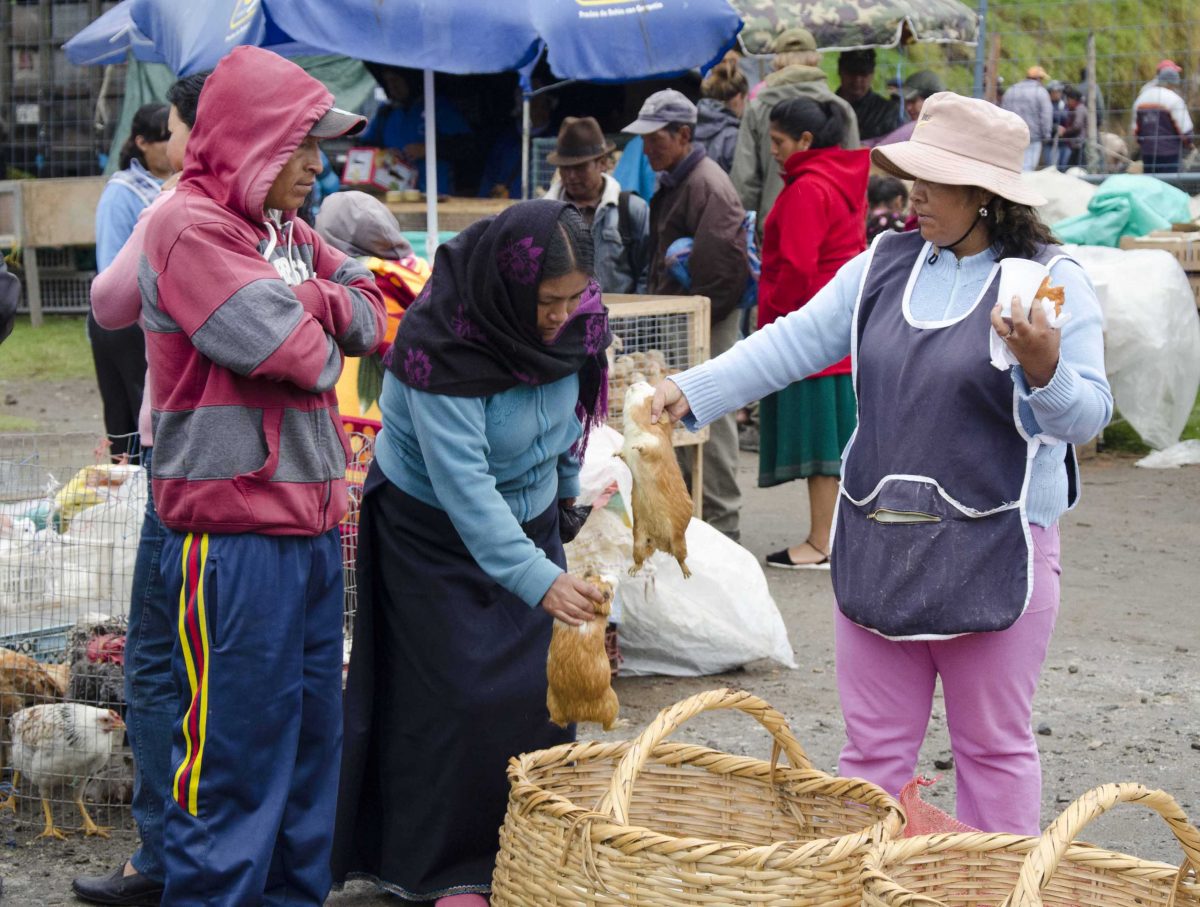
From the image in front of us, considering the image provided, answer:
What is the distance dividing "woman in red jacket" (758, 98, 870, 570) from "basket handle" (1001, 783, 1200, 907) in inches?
161

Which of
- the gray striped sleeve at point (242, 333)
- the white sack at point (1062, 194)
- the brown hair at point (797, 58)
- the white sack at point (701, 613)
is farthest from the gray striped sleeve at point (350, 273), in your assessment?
the white sack at point (1062, 194)

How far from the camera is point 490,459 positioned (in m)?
3.25

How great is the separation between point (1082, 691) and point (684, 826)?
2.70 m

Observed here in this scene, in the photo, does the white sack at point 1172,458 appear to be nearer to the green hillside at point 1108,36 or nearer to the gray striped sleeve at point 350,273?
the green hillside at point 1108,36

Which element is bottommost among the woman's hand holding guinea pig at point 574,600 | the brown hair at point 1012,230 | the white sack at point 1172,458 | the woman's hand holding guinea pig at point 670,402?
the white sack at point 1172,458

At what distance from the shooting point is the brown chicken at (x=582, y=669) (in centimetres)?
301

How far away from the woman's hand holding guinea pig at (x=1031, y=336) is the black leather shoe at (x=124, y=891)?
237cm

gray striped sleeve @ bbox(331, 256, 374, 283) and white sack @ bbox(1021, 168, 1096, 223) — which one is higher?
gray striped sleeve @ bbox(331, 256, 374, 283)

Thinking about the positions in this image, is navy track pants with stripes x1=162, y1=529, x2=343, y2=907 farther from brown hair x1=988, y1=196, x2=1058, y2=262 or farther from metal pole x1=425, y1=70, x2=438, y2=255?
metal pole x1=425, y1=70, x2=438, y2=255

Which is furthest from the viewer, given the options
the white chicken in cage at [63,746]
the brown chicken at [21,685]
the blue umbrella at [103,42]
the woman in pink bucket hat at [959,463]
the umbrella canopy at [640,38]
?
the blue umbrella at [103,42]

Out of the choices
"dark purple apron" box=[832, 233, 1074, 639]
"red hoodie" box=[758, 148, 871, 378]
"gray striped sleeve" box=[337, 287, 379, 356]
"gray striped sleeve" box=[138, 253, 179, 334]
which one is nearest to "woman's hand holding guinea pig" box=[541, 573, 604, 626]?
"dark purple apron" box=[832, 233, 1074, 639]

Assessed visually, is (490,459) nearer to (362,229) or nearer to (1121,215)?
(362,229)

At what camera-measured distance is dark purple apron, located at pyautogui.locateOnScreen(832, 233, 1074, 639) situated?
111 inches

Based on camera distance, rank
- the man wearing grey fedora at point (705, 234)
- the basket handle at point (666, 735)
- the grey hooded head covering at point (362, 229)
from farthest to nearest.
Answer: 1. the man wearing grey fedora at point (705, 234)
2. the grey hooded head covering at point (362, 229)
3. the basket handle at point (666, 735)
